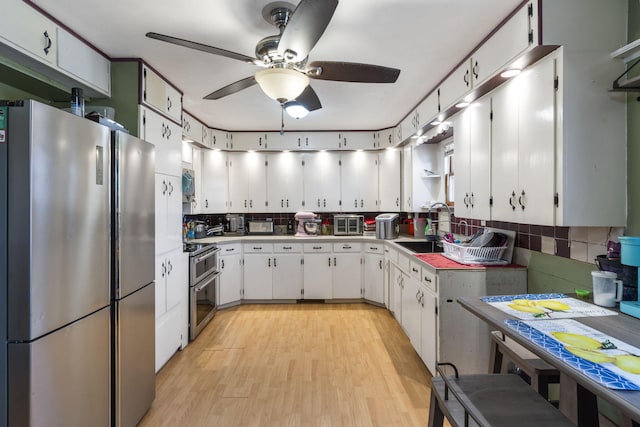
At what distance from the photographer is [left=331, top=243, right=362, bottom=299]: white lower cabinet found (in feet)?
14.5

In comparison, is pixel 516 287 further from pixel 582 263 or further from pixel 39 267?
pixel 39 267

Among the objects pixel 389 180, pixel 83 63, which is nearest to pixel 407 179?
pixel 389 180

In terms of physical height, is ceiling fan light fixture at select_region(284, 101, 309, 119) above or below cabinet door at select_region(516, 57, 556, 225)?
above

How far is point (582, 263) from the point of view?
181 cm

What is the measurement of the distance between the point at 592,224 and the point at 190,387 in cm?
272

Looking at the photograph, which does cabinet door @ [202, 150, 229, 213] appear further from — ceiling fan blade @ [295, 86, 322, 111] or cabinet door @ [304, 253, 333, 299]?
ceiling fan blade @ [295, 86, 322, 111]

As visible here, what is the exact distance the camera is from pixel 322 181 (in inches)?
188

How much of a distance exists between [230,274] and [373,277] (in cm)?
183

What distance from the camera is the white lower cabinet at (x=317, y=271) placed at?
4.43 m

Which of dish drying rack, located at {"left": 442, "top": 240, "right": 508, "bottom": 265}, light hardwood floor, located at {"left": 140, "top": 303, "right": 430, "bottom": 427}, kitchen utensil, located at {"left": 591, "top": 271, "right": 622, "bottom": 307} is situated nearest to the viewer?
kitchen utensil, located at {"left": 591, "top": 271, "right": 622, "bottom": 307}

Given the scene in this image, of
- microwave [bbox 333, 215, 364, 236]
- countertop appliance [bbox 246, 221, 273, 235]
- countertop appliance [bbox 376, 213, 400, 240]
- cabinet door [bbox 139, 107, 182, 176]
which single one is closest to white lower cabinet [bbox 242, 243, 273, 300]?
countertop appliance [bbox 246, 221, 273, 235]

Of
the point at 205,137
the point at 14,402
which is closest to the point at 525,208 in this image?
the point at 14,402

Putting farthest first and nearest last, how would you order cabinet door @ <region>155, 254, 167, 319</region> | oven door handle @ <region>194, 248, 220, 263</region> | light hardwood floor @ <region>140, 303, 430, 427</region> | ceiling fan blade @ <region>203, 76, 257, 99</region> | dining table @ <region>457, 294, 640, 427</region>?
oven door handle @ <region>194, 248, 220, 263</region> → cabinet door @ <region>155, 254, 167, 319</region> → light hardwood floor @ <region>140, 303, 430, 427</region> → ceiling fan blade @ <region>203, 76, 257, 99</region> → dining table @ <region>457, 294, 640, 427</region>

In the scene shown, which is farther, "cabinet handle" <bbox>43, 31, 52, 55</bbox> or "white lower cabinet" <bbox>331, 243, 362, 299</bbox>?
"white lower cabinet" <bbox>331, 243, 362, 299</bbox>
